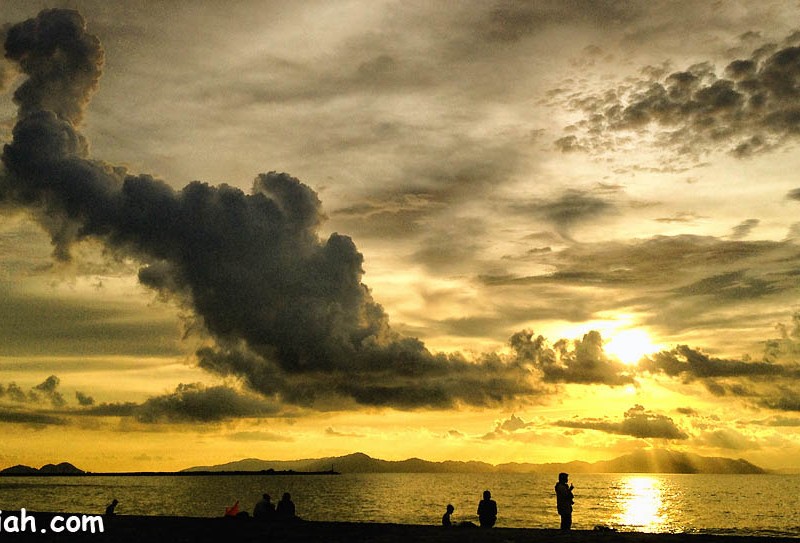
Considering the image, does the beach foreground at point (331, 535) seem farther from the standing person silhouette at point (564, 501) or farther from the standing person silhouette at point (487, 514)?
the standing person silhouette at point (487, 514)

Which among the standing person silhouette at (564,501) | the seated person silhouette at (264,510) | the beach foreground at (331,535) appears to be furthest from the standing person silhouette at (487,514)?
the seated person silhouette at (264,510)

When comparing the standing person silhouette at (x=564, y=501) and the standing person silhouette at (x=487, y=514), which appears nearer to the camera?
the standing person silhouette at (x=564, y=501)

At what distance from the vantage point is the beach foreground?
25.6 metres

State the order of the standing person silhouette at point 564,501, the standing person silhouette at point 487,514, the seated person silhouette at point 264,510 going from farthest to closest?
the seated person silhouette at point 264,510 → the standing person silhouette at point 487,514 → the standing person silhouette at point 564,501

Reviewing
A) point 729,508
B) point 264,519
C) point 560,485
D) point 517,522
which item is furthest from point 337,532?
point 729,508

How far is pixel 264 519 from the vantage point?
1344 inches

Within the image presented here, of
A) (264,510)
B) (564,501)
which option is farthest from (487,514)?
(264,510)

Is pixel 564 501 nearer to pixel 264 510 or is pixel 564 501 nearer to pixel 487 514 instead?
pixel 487 514

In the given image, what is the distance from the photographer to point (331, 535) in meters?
27.4

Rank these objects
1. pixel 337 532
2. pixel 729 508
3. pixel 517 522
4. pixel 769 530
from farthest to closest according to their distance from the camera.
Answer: pixel 729 508
pixel 517 522
pixel 769 530
pixel 337 532

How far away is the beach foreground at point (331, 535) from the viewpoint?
2564 centimetres

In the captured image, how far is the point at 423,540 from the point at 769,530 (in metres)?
91.7

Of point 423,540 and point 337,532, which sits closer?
point 423,540

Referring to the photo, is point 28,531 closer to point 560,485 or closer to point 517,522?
point 560,485
